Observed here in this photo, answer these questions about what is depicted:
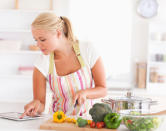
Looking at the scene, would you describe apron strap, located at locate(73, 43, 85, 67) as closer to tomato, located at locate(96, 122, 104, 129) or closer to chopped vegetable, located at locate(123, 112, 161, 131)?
tomato, located at locate(96, 122, 104, 129)

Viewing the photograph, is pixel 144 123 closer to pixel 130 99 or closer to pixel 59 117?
pixel 130 99

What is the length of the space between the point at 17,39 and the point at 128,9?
6.35 ft

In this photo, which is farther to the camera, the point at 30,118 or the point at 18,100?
the point at 18,100

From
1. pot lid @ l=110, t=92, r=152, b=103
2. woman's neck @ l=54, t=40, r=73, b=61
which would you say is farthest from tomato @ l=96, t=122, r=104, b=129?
woman's neck @ l=54, t=40, r=73, b=61

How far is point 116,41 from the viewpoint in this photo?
17.9 feet

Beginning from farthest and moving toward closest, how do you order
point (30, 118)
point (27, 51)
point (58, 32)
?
point (27, 51)
point (58, 32)
point (30, 118)

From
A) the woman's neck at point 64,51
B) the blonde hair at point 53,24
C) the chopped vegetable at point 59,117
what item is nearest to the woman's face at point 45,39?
the blonde hair at point 53,24

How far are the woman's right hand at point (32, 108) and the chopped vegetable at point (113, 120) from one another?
61 centimetres

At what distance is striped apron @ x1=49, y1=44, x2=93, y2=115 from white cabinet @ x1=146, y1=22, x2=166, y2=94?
2.91 meters

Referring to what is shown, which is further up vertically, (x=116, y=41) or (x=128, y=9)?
(x=128, y=9)

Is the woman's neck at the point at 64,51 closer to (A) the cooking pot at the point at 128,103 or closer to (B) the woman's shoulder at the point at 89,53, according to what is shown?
(B) the woman's shoulder at the point at 89,53

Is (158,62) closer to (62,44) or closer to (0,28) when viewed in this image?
(0,28)

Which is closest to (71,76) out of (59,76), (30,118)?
(59,76)

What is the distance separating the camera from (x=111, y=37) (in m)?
5.46
